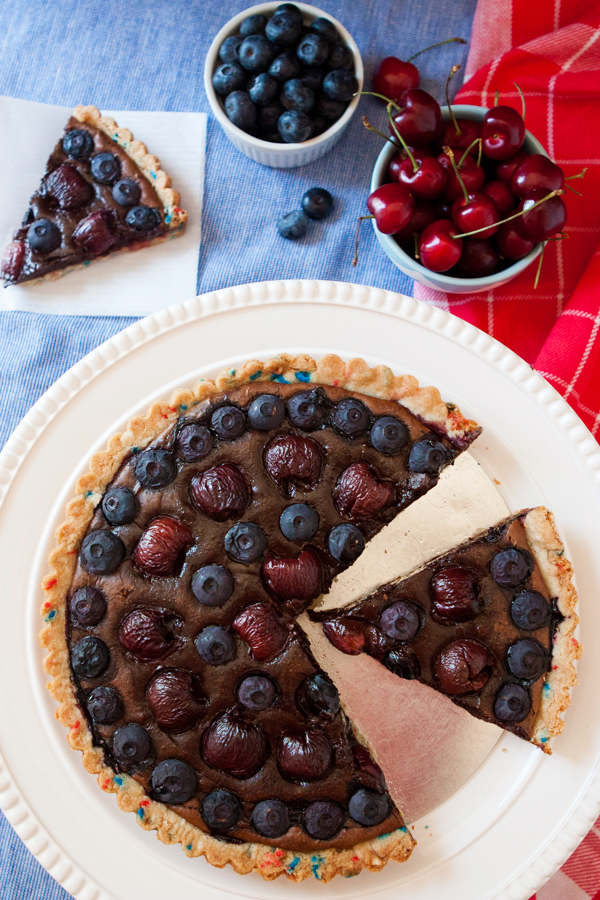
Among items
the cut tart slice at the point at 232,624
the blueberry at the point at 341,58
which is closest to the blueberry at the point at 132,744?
the cut tart slice at the point at 232,624

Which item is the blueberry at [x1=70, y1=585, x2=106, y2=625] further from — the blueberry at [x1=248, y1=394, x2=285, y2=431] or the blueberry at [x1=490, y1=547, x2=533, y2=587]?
the blueberry at [x1=490, y1=547, x2=533, y2=587]

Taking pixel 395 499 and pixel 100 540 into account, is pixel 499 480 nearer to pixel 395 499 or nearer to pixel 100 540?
pixel 395 499

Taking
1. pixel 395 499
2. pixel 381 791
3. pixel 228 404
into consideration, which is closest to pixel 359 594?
pixel 395 499

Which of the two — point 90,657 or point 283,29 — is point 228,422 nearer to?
point 90,657

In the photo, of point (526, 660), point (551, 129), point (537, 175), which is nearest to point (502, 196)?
point (537, 175)

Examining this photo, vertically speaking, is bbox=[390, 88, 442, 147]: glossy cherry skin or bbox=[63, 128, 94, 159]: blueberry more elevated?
bbox=[390, 88, 442, 147]: glossy cherry skin

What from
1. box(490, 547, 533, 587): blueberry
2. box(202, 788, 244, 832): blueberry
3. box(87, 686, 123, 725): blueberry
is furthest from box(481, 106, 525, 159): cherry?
box(202, 788, 244, 832): blueberry

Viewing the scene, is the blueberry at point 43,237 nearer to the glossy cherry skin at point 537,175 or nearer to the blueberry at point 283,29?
the blueberry at point 283,29
